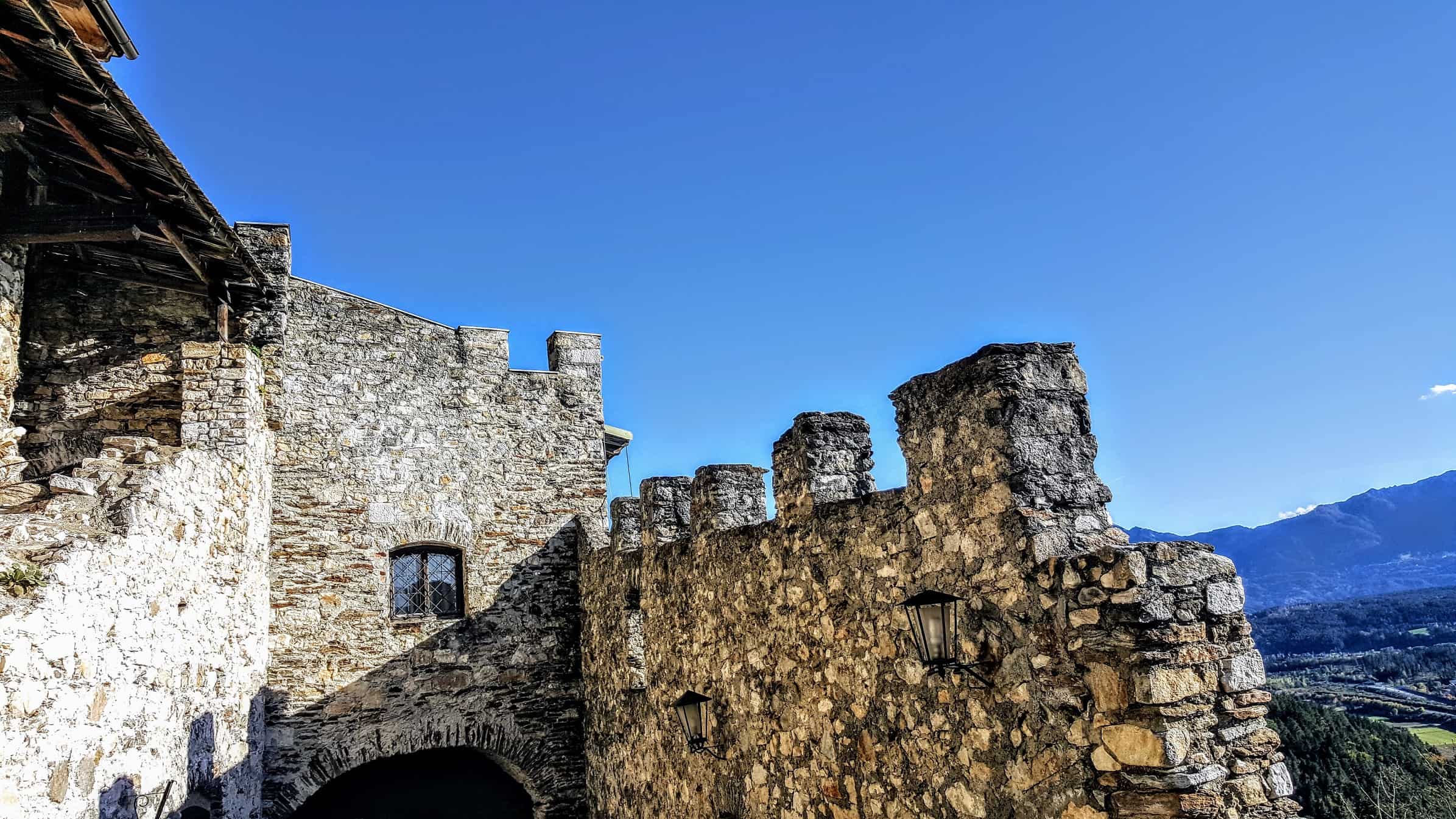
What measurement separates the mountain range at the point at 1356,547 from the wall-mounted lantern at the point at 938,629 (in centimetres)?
7903

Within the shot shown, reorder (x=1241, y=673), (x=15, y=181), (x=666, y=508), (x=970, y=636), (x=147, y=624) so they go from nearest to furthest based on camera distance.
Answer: (x=1241, y=673)
(x=970, y=636)
(x=147, y=624)
(x=15, y=181)
(x=666, y=508)

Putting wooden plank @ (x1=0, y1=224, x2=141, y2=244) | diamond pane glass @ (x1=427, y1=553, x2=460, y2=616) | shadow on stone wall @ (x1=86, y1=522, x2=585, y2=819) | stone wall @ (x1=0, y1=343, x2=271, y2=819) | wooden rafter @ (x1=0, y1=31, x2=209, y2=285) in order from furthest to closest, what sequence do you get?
1. diamond pane glass @ (x1=427, y1=553, x2=460, y2=616)
2. shadow on stone wall @ (x1=86, y1=522, x2=585, y2=819)
3. wooden plank @ (x1=0, y1=224, x2=141, y2=244)
4. wooden rafter @ (x1=0, y1=31, x2=209, y2=285)
5. stone wall @ (x1=0, y1=343, x2=271, y2=819)

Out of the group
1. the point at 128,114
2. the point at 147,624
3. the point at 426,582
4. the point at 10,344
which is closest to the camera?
the point at 147,624

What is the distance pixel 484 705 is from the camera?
995 cm

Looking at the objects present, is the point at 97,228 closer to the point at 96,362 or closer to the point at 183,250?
the point at 183,250

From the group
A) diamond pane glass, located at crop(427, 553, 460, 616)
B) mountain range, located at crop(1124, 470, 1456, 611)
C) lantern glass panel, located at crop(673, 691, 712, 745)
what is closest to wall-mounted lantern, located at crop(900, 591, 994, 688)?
lantern glass panel, located at crop(673, 691, 712, 745)

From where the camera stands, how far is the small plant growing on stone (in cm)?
435

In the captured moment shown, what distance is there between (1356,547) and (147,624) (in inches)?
4393

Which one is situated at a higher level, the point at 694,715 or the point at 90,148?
the point at 90,148

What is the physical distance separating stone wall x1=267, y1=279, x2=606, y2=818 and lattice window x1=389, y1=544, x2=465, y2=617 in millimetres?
147

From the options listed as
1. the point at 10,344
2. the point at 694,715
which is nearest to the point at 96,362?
the point at 10,344

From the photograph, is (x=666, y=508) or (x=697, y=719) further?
(x=666, y=508)

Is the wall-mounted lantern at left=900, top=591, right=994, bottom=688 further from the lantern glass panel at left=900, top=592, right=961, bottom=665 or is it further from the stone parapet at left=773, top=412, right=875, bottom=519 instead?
the stone parapet at left=773, top=412, right=875, bottom=519

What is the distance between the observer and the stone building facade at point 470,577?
3.91 metres
